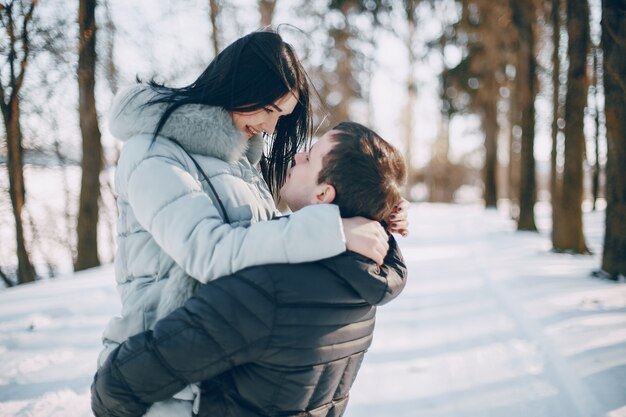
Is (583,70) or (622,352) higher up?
(583,70)

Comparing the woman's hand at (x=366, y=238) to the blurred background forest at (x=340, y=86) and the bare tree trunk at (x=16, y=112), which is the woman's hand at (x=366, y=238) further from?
the bare tree trunk at (x=16, y=112)

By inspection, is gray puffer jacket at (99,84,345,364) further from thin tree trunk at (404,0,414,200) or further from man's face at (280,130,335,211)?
thin tree trunk at (404,0,414,200)

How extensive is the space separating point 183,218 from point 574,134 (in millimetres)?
7870

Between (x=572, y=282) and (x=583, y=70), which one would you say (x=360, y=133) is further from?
(x=583, y=70)

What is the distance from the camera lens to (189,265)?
45.8 inches

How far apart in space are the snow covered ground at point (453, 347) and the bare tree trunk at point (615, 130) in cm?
47

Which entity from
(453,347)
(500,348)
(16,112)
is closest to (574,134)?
(500,348)

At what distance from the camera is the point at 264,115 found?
151 cm

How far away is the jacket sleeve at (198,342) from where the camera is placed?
111 cm

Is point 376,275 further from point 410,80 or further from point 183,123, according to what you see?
point 410,80

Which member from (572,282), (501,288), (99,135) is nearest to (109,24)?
(99,135)

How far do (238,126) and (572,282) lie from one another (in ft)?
18.1

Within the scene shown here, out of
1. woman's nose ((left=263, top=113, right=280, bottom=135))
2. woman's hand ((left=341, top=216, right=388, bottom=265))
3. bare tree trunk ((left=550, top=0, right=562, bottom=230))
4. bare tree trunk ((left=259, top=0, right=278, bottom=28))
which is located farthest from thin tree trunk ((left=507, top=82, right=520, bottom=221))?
woman's hand ((left=341, top=216, right=388, bottom=265))

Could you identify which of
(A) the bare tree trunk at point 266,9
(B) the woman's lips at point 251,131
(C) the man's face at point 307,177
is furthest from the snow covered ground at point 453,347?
(A) the bare tree trunk at point 266,9
